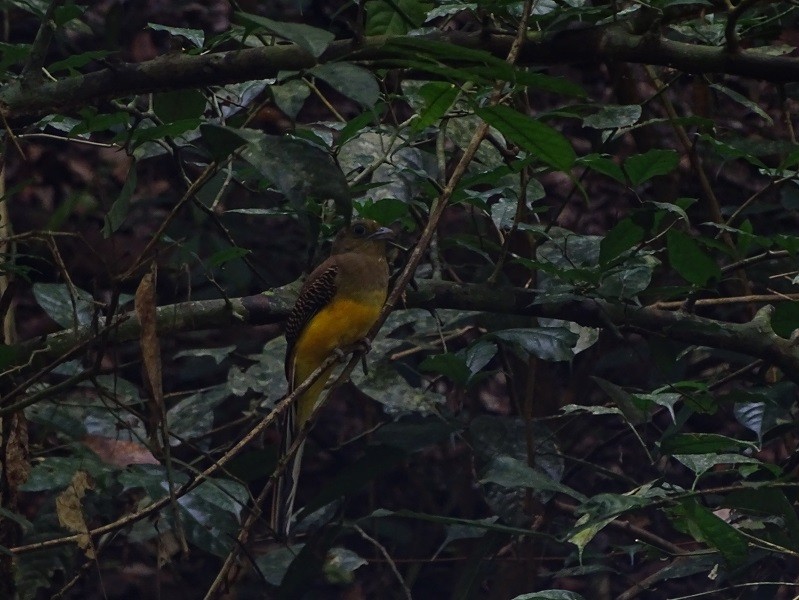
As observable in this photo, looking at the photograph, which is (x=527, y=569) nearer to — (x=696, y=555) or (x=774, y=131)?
(x=696, y=555)

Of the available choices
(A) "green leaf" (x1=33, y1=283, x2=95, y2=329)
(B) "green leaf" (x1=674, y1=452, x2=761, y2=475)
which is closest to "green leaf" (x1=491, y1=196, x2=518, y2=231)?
(B) "green leaf" (x1=674, y1=452, x2=761, y2=475)

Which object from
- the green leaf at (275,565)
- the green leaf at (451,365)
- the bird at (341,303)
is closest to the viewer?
the green leaf at (451,365)

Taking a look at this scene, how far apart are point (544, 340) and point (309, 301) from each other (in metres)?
0.69

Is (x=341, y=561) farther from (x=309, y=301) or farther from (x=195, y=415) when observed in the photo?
(x=309, y=301)

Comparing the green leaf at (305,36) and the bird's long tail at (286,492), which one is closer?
the green leaf at (305,36)

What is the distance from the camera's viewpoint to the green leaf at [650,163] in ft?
5.74

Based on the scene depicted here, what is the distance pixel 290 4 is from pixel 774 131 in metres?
1.50

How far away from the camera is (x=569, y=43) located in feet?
5.24

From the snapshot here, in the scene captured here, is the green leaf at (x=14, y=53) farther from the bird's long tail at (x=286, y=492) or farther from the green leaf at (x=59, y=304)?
the bird's long tail at (x=286, y=492)

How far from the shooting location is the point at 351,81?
3.42 feet

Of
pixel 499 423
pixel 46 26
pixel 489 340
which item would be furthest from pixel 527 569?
pixel 46 26

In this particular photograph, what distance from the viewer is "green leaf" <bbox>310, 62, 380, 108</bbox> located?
103cm

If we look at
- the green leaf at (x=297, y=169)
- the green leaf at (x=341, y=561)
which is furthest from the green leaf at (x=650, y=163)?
the green leaf at (x=341, y=561)

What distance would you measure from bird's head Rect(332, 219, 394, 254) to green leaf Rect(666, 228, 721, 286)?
3.21ft
